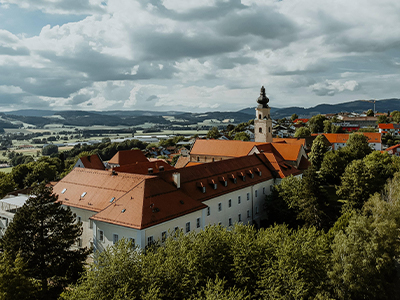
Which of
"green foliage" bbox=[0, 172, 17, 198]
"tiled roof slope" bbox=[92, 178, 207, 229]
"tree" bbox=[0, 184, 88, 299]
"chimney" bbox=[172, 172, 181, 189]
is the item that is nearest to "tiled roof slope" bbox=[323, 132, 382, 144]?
"chimney" bbox=[172, 172, 181, 189]

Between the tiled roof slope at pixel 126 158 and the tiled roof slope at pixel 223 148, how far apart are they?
479 inches

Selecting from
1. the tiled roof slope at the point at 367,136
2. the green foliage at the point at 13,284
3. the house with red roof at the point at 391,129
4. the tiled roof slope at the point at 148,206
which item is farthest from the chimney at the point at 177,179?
the house with red roof at the point at 391,129

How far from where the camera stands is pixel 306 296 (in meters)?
21.6

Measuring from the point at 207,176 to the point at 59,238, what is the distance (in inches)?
772

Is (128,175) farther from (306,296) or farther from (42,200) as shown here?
(306,296)

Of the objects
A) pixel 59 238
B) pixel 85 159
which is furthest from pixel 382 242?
pixel 85 159

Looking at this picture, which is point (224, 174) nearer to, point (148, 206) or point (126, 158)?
point (148, 206)

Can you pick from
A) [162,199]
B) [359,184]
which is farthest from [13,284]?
[359,184]

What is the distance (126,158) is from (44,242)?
42642 millimetres

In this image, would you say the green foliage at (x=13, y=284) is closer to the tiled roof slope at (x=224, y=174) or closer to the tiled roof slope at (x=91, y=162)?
the tiled roof slope at (x=224, y=174)

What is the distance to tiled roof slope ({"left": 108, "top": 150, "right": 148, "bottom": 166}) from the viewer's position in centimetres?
6937

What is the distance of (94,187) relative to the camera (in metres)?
38.8

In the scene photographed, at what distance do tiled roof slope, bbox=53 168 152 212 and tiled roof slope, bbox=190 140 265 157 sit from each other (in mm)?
33686

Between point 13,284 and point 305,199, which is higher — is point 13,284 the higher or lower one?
the lower one
